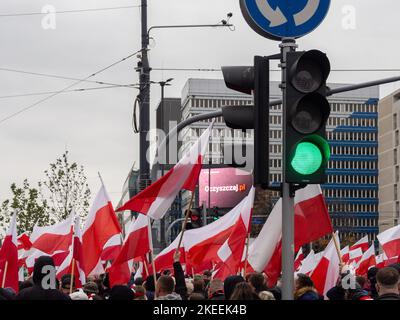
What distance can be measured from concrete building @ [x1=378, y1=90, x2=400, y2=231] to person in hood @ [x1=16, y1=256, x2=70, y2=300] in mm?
134870

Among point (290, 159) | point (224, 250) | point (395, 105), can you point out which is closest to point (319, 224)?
point (224, 250)

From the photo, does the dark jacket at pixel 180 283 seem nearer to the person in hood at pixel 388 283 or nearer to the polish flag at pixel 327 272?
the person in hood at pixel 388 283

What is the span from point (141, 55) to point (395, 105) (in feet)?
407

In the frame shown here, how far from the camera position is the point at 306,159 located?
26.1 ft

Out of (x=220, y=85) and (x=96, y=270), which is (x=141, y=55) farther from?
(x=220, y=85)

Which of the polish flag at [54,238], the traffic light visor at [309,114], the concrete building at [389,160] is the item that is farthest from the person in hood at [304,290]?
the concrete building at [389,160]

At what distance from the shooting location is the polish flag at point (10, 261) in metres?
14.5

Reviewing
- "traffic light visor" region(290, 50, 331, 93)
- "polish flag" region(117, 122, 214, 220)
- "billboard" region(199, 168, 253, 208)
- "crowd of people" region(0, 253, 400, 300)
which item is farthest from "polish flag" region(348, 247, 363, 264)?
"billboard" region(199, 168, 253, 208)

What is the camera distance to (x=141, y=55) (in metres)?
23.0

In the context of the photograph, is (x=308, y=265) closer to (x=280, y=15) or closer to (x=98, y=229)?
(x=98, y=229)

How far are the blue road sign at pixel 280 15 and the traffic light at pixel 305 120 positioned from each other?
1.95 feet

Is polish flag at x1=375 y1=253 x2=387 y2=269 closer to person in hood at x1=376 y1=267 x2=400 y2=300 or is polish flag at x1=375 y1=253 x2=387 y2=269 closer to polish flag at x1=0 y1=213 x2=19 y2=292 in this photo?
polish flag at x1=0 y1=213 x2=19 y2=292

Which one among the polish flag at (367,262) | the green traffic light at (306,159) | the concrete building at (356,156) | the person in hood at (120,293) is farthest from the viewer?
the concrete building at (356,156)

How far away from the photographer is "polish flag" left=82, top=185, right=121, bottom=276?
17.5 metres
